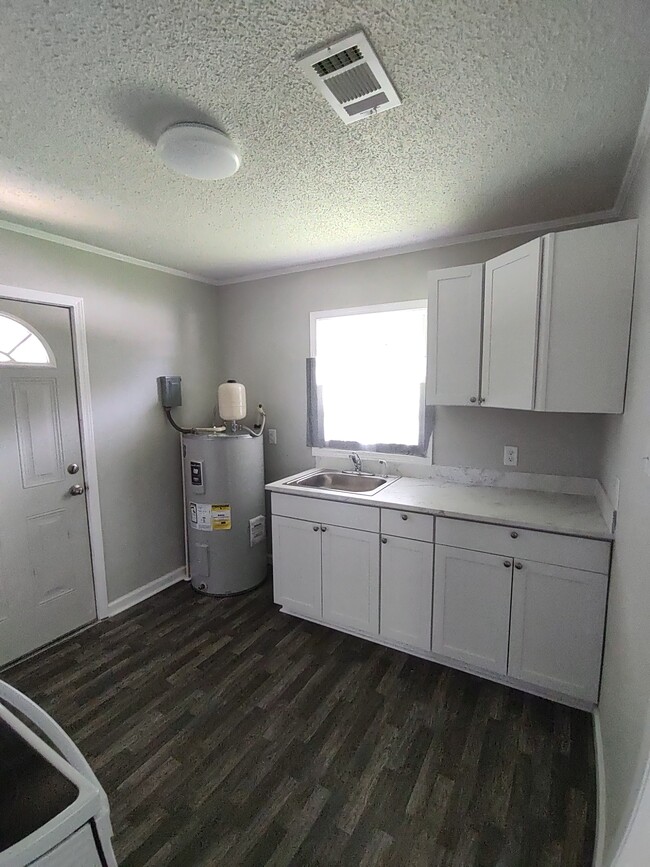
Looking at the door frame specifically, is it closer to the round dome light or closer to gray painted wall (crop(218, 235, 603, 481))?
gray painted wall (crop(218, 235, 603, 481))

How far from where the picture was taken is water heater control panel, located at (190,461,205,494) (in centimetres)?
295

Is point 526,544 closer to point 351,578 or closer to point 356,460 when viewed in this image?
point 351,578

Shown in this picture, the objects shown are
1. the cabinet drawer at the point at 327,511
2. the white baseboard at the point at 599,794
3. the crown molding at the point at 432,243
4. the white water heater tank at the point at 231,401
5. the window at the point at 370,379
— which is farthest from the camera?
the white water heater tank at the point at 231,401

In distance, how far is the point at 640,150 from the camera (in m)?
1.50

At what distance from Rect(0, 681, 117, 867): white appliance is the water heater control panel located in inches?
84.3

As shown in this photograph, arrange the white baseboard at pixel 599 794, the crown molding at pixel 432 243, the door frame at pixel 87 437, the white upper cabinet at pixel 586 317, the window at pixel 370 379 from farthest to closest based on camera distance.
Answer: the window at pixel 370 379 → the door frame at pixel 87 437 → the crown molding at pixel 432 243 → the white upper cabinet at pixel 586 317 → the white baseboard at pixel 599 794

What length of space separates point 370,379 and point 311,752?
216 cm

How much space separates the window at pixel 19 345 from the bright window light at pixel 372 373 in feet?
5.79

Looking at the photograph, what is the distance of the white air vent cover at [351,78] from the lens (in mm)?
1062

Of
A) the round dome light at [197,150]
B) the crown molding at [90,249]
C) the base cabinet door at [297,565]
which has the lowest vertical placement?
the base cabinet door at [297,565]

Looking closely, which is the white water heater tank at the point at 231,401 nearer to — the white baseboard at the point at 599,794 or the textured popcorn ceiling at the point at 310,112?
the textured popcorn ceiling at the point at 310,112

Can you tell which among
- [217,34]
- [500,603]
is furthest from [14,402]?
[500,603]

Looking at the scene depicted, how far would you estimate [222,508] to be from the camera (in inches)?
117

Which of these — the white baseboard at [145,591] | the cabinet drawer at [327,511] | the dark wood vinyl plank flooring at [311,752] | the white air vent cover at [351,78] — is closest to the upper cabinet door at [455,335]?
the cabinet drawer at [327,511]
